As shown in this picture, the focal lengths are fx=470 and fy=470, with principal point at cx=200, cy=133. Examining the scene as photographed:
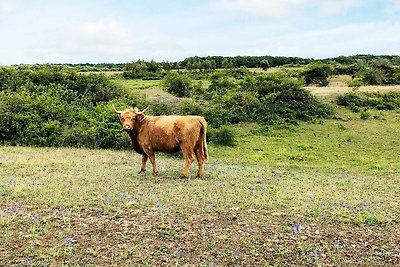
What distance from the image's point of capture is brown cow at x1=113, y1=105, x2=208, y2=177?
12.6 m

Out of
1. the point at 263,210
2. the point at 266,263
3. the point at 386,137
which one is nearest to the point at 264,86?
the point at 386,137

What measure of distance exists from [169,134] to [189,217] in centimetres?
448

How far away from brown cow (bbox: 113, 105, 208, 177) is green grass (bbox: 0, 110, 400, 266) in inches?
28.7

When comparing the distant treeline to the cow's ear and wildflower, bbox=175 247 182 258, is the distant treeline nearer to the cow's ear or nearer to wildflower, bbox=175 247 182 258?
the cow's ear

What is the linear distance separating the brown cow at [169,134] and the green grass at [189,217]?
0.73 meters

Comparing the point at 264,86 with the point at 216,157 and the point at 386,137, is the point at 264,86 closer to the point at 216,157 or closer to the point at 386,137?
the point at 386,137

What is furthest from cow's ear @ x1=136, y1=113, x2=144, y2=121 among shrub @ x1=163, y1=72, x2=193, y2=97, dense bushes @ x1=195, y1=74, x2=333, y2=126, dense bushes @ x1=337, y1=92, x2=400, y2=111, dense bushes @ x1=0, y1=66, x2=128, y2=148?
shrub @ x1=163, y1=72, x2=193, y2=97

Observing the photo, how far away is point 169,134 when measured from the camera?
42.1 ft

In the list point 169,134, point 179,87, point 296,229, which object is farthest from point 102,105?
point 296,229

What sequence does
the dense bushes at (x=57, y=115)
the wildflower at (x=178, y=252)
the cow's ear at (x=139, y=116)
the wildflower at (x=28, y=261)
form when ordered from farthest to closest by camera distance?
1. the dense bushes at (x=57, y=115)
2. the cow's ear at (x=139, y=116)
3. the wildflower at (x=178, y=252)
4. the wildflower at (x=28, y=261)

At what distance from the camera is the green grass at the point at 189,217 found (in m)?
7.14

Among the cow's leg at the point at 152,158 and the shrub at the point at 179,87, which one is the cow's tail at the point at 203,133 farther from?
the shrub at the point at 179,87

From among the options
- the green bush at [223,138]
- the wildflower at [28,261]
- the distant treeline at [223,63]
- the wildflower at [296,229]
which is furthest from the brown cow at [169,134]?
the distant treeline at [223,63]

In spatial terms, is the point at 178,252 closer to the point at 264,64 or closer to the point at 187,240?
the point at 187,240
